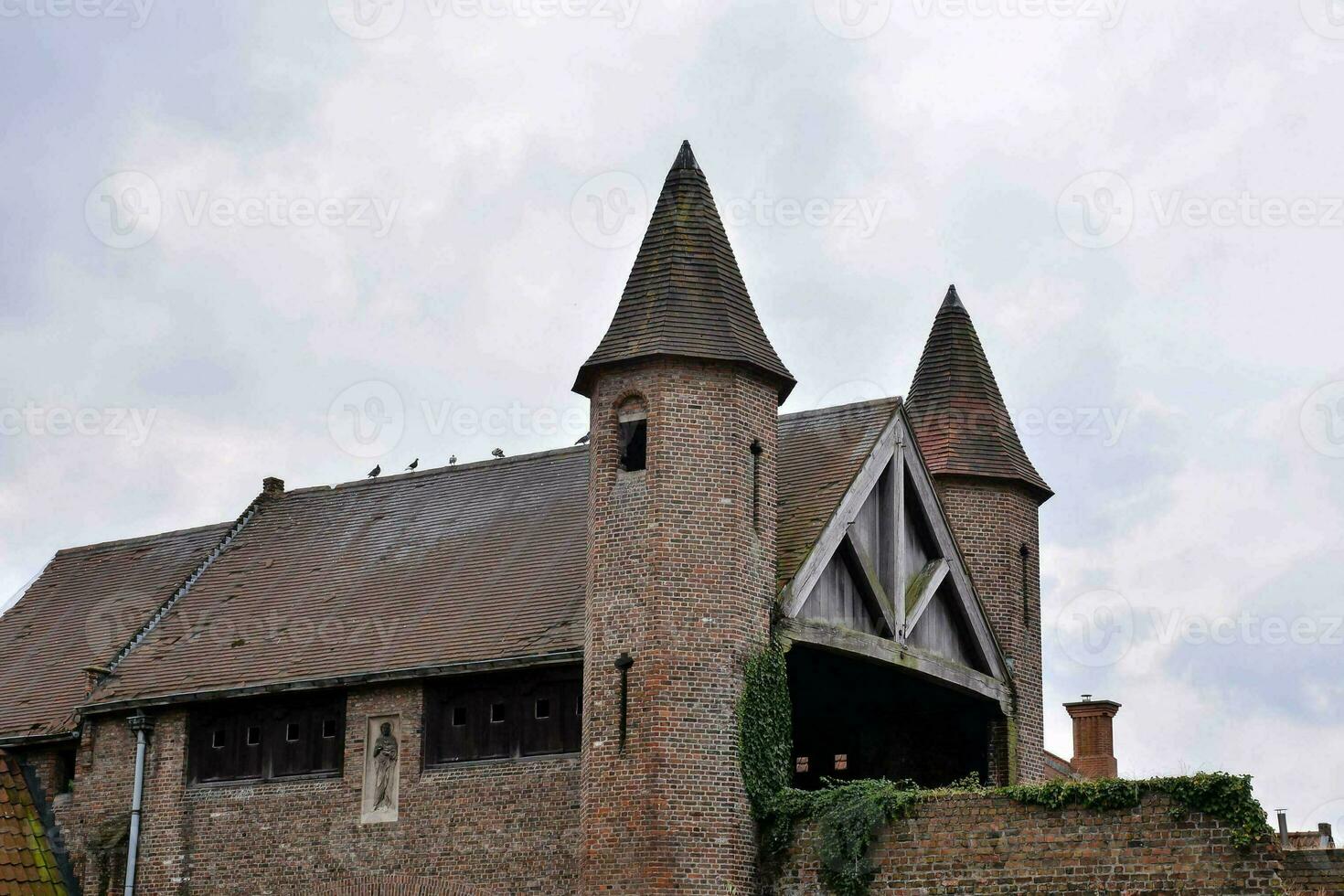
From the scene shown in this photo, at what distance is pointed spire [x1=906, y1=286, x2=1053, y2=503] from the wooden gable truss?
73.8 inches

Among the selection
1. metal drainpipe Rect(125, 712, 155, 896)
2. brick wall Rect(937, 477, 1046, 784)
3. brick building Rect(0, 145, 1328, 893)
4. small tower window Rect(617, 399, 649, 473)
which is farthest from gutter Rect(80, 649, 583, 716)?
brick wall Rect(937, 477, 1046, 784)

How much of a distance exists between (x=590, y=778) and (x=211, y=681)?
785 centimetres

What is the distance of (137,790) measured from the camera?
2822cm

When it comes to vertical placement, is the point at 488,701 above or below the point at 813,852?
above

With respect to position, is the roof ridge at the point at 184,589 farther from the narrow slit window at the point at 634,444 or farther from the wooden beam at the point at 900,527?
the wooden beam at the point at 900,527

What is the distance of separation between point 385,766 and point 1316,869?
11929 millimetres

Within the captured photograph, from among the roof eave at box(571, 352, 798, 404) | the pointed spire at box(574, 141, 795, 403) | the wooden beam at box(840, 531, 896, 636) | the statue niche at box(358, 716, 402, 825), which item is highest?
the pointed spire at box(574, 141, 795, 403)

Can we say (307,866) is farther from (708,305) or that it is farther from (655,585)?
(708,305)

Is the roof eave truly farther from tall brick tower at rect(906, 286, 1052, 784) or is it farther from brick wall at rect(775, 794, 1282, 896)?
brick wall at rect(775, 794, 1282, 896)

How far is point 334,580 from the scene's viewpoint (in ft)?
100

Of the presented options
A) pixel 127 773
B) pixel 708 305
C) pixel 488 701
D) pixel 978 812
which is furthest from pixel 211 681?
pixel 978 812

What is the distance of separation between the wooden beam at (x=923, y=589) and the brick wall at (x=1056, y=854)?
15.8 feet

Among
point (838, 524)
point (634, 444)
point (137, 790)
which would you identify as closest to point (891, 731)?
point (838, 524)

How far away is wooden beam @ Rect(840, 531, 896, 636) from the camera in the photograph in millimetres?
25719
